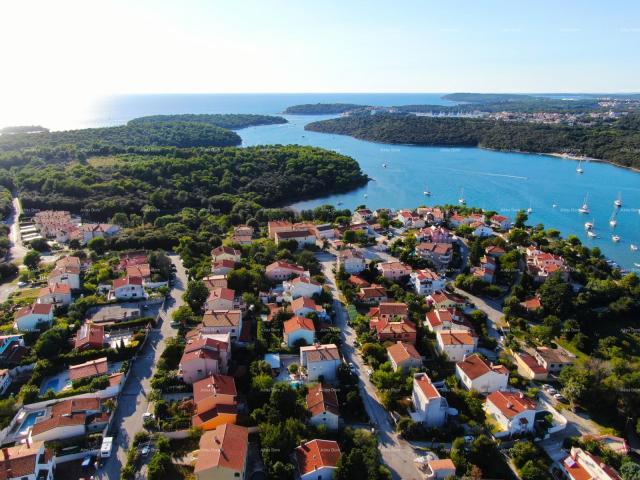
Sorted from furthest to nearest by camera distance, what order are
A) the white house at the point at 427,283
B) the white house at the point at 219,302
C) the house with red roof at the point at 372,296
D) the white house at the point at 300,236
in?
the white house at the point at 300,236 < the white house at the point at 427,283 < the house with red roof at the point at 372,296 < the white house at the point at 219,302

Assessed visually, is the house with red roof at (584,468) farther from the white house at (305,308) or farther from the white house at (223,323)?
the white house at (223,323)

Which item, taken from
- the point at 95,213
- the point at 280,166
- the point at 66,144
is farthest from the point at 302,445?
the point at 66,144

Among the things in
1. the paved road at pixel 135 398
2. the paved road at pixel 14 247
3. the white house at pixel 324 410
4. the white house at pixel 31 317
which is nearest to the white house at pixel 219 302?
the paved road at pixel 135 398

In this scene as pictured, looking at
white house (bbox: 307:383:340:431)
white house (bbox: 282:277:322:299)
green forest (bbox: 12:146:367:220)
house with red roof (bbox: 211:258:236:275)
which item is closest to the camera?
white house (bbox: 307:383:340:431)

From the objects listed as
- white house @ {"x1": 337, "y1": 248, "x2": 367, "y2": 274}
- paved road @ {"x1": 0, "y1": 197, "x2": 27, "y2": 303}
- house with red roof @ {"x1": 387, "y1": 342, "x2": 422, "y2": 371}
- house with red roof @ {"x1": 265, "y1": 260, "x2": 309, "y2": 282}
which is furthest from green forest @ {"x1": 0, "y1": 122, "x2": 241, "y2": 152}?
house with red roof @ {"x1": 387, "y1": 342, "x2": 422, "y2": 371}

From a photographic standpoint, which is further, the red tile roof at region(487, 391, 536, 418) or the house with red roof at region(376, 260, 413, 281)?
the house with red roof at region(376, 260, 413, 281)

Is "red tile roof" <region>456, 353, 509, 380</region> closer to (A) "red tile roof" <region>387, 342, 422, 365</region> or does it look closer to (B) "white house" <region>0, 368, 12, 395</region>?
(A) "red tile roof" <region>387, 342, 422, 365</region>

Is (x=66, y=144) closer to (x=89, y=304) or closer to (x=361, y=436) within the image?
(x=89, y=304)

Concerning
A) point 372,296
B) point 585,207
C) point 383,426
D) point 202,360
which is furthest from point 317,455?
point 585,207
